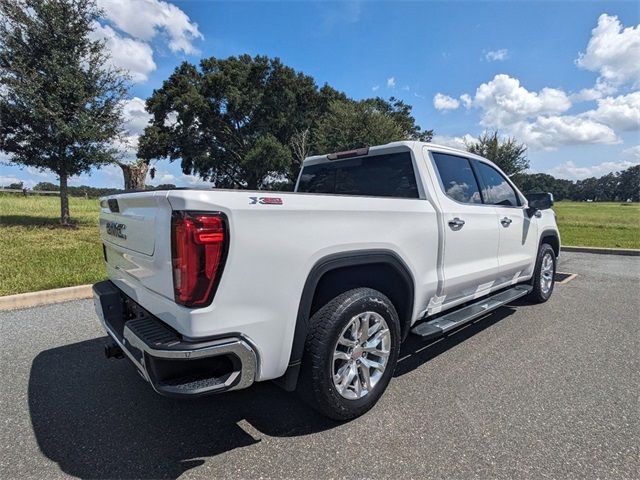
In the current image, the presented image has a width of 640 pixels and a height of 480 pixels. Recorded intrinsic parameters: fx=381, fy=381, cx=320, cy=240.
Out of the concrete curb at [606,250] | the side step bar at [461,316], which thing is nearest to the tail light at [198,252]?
the side step bar at [461,316]

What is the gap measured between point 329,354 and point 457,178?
223cm

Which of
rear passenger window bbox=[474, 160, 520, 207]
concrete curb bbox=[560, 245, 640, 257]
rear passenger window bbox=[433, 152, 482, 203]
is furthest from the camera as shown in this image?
concrete curb bbox=[560, 245, 640, 257]

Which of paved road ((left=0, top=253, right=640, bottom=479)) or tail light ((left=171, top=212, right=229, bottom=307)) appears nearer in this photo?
tail light ((left=171, top=212, right=229, bottom=307))

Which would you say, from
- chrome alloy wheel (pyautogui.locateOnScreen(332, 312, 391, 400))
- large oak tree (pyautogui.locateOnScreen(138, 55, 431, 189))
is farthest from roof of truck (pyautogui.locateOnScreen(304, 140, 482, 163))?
large oak tree (pyautogui.locateOnScreen(138, 55, 431, 189))

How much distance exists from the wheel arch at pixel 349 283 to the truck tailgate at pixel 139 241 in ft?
2.49

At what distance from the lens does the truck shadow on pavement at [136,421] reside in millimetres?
2168

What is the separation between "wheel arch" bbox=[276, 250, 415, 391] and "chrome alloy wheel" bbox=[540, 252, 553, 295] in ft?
10.7

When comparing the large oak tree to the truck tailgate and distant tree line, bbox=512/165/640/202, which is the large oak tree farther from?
distant tree line, bbox=512/165/640/202

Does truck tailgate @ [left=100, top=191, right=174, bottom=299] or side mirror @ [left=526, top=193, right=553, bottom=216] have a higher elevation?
side mirror @ [left=526, top=193, right=553, bottom=216]

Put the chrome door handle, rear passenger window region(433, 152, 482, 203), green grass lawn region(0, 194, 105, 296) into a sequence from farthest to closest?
green grass lawn region(0, 194, 105, 296) → rear passenger window region(433, 152, 482, 203) → the chrome door handle

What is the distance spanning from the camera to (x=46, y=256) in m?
7.50

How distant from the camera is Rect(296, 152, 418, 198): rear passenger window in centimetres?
333

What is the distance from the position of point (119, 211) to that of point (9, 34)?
13409 millimetres

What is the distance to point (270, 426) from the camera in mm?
2508
